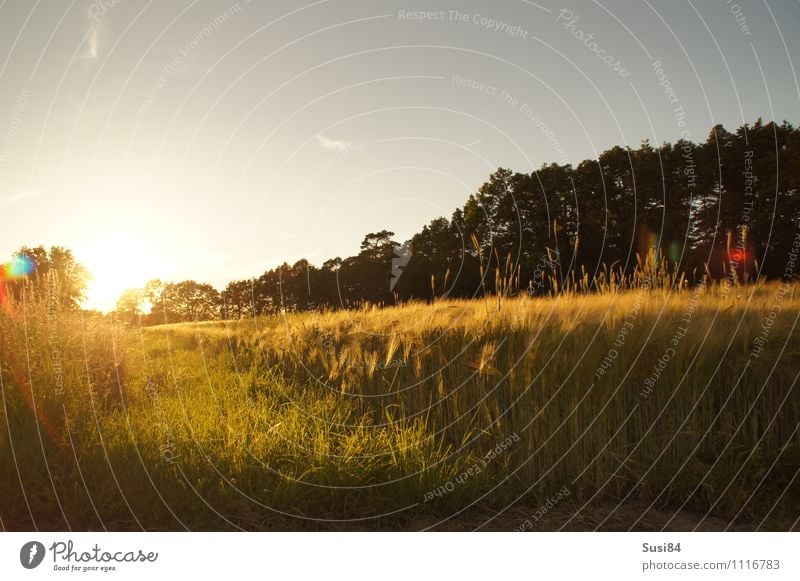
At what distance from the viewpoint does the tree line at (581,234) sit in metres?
12.7

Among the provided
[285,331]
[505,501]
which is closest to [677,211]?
[285,331]

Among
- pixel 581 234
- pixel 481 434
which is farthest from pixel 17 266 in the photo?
pixel 581 234

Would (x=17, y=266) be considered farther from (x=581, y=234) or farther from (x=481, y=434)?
(x=581, y=234)

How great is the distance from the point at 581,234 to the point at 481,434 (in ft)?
A: 87.2

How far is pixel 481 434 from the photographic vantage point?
4.69 meters

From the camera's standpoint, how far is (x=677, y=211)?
28.7m

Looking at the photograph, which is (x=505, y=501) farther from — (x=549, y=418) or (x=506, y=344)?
(x=506, y=344)

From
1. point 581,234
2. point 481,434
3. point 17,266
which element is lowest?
point 481,434

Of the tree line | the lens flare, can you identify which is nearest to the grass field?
the lens flare

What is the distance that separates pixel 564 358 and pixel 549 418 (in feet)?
1.71

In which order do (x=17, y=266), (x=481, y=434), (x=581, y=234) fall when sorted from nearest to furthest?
(x=481, y=434) → (x=17, y=266) → (x=581, y=234)

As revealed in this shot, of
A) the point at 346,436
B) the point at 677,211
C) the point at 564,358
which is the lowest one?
the point at 346,436

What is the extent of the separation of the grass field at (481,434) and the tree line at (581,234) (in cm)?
296

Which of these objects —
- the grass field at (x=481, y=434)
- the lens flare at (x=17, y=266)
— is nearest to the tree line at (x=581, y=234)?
the lens flare at (x=17, y=266)
